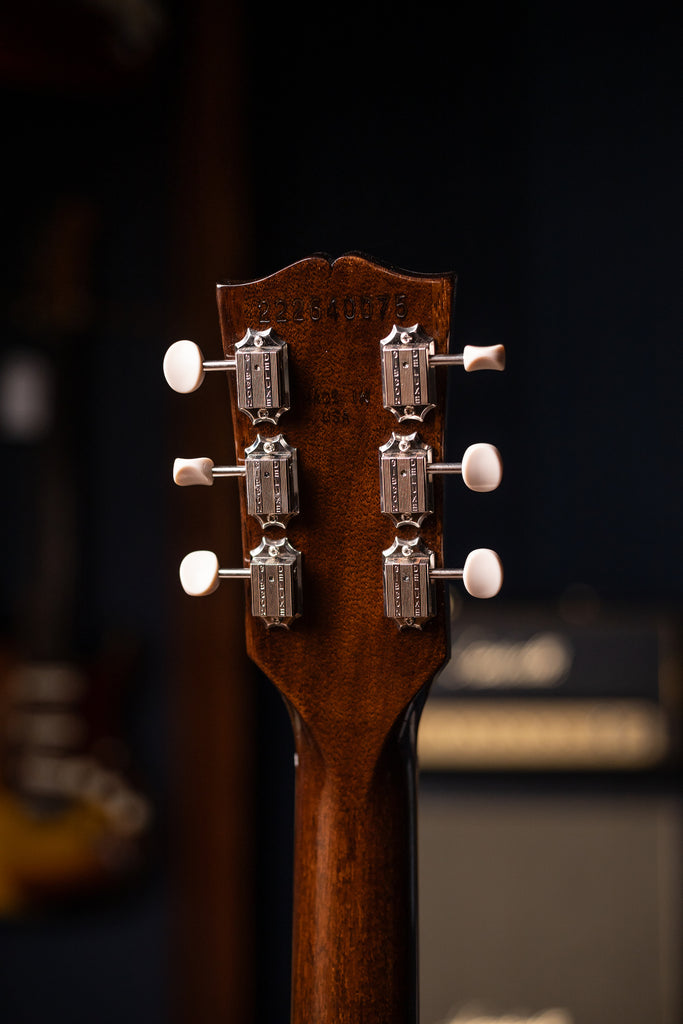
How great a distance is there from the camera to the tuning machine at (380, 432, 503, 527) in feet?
1.73

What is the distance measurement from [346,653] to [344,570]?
1.7 inches

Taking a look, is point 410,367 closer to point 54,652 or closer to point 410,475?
point 410,475

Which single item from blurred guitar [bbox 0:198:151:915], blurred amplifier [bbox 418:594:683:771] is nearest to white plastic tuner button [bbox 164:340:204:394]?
blurred amplifier [bbox 418:594:683:771]

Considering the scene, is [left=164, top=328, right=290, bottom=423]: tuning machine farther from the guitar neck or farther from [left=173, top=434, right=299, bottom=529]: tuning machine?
the guitar neck

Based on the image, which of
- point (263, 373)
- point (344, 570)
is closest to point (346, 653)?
point (344, 570)

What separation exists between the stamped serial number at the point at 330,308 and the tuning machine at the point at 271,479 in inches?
2.3

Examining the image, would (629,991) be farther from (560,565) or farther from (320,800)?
(320,800)

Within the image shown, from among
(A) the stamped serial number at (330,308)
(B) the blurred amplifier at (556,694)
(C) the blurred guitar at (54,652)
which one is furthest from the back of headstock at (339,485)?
(C) the blurred guitar at (54,652)

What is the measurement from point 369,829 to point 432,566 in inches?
5.4

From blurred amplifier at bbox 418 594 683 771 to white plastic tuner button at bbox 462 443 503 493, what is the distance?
108cm

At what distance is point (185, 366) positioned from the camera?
56cm

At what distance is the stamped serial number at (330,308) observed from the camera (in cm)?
54

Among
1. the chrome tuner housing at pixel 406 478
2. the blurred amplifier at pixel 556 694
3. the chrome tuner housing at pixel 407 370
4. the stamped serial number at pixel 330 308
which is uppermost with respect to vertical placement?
the stamped serial number at pixel 330 308

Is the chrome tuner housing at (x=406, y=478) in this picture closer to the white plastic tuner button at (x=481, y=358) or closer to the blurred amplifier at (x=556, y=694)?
the white plastic tuner button at (x=481, y=358)
